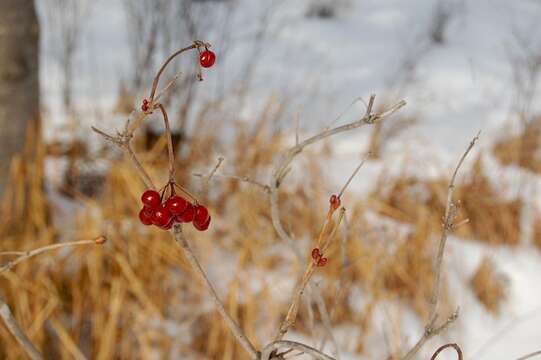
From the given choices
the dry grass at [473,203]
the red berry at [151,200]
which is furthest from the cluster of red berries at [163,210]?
the dry grass at [473,203]

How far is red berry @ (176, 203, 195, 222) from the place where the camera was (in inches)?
15.9

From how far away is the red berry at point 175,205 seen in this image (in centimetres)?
39

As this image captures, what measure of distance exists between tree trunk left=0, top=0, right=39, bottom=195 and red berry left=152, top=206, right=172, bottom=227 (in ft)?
3.62

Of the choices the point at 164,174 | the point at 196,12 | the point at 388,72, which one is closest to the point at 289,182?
the point at 164,174

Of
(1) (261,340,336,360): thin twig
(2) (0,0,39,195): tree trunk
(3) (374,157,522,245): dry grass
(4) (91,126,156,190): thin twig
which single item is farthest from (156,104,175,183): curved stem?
(3) (374,157,522,245): dry grass

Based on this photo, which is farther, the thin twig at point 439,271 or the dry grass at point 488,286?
the dry grass at point 488,286

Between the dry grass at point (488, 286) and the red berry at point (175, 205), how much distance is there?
1.66m

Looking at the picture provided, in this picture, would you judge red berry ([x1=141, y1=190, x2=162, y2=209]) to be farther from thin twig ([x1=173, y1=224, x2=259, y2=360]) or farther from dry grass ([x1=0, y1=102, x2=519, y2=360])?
dry grass ([x1=0, y1=102, x2=519, y2=360])

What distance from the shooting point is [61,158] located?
190 cm

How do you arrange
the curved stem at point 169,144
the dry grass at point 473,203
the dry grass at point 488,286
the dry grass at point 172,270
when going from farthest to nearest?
the dry grass at point 473,203 < the dry grass at point 488,286 < the dry grass at point 172,270 < the curved stem at point 169,144

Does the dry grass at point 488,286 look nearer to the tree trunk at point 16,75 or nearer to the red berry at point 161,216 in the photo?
the tree trunk at point 16,75

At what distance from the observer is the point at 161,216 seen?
1.28 ft

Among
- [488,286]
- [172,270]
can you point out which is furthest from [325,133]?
[488,286]

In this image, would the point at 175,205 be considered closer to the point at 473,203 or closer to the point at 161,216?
the point at 161,216
